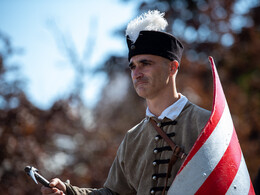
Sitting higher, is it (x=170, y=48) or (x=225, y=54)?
(x=225, y=54)

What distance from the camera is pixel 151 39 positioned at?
9.37ft

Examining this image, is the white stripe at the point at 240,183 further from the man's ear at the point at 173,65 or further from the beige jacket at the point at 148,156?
the man's ear at the point at 173,65

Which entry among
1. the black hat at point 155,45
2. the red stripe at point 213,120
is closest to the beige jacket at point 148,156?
the red stripe at point 213,120

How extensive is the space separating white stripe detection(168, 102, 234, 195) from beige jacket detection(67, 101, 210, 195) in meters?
0.23

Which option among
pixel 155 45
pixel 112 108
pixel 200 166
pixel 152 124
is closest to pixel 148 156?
pixel 152 124

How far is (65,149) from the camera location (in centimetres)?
882

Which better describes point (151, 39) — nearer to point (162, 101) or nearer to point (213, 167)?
point (162, 101)

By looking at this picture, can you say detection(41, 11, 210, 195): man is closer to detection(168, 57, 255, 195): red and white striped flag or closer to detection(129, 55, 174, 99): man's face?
detection(129, 55, 174, 99): man's face

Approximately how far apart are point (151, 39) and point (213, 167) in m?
1.04

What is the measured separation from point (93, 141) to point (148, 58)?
647 centimetres

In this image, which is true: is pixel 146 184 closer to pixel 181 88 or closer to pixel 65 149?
pixel 65 149

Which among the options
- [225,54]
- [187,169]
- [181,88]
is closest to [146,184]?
[187,169]

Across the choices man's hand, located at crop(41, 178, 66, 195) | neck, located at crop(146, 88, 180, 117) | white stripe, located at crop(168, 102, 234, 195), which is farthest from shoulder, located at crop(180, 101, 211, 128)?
man's hand, located at crop(41, 178, 66, 195)

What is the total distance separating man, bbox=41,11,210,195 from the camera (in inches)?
105
